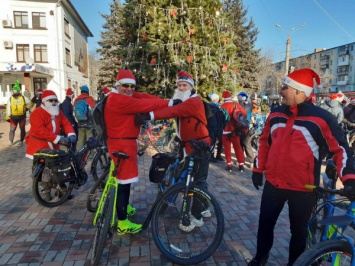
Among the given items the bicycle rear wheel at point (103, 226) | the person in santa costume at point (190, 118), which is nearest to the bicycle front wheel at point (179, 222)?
the person in santa costume at point (190, 118)

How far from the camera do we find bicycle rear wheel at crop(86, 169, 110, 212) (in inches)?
151

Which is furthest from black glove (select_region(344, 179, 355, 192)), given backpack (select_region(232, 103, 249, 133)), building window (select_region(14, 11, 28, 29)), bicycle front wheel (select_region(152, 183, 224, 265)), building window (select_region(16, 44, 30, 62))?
building window (select_region(14, 11, 28, 29))

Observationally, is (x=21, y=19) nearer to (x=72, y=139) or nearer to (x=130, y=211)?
(x=72, y=139)

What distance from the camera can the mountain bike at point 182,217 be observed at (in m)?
2.83

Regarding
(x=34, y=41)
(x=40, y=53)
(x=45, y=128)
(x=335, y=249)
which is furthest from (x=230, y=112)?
(x=34, y=41)

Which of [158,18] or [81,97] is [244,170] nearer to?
[81,97]

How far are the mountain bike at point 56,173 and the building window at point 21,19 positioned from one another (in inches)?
1054

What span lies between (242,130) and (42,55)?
84.2 ft

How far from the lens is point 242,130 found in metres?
6.74

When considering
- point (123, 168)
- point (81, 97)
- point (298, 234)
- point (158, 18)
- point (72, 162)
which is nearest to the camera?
point (298, 234)

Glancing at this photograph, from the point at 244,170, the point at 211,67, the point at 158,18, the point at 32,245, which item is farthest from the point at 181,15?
the point at 32,245

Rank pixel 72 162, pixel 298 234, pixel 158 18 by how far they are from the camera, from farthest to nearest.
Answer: pixel 158 18 → pixel 72 162 → pixel 298 234

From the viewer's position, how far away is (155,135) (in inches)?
384

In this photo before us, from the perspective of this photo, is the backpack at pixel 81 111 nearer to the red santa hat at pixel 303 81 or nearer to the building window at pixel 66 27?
the red santa hat at pixel 303 81
